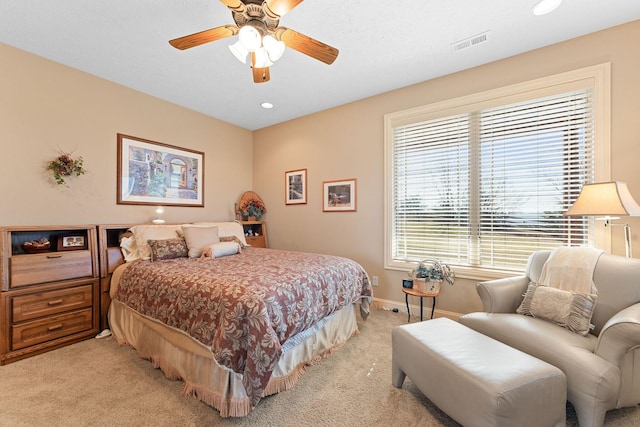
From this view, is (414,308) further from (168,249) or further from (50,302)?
(50,302)

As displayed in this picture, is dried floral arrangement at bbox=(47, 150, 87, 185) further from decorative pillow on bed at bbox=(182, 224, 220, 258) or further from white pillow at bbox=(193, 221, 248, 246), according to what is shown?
white pillow at bbox=(193, 221, 248, 246)

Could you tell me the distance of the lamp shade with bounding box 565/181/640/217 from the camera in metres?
1.76

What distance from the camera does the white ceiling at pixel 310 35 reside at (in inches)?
78.5

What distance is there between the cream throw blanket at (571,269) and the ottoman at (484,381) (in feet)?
2.68

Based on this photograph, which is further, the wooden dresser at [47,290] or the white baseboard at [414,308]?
the white baseboard at [414,308]

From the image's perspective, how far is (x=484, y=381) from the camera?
126cm

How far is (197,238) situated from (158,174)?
4.02 ft

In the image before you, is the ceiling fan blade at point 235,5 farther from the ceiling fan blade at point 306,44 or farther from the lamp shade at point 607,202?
the lamp shade at point 607,202

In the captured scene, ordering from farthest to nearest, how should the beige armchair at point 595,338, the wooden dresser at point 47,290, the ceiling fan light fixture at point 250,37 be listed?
1. the wooden dresser at point 47,290
2. the ceiling fan light fixture at point 250,37
3. the beige armchair at point 595,338

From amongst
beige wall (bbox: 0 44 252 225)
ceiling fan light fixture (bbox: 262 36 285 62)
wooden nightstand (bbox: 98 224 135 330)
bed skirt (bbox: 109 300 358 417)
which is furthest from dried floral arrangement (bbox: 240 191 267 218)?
ceiling fan light fixture (bbox: 262 36 285 62)

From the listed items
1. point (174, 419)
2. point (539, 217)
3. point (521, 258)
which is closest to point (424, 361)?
point (174, 419)

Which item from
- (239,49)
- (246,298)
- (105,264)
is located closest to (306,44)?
(239,49)

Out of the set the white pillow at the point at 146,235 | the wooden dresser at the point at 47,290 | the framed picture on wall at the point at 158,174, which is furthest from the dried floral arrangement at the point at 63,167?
the white pillow at the point at 146,235

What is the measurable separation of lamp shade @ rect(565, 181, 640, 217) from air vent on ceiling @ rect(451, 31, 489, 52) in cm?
150
